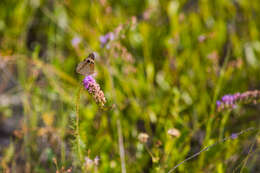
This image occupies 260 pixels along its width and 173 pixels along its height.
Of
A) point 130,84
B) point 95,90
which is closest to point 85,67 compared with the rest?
point 95,90

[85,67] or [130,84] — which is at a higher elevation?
[130,84]

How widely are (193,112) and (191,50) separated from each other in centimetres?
52

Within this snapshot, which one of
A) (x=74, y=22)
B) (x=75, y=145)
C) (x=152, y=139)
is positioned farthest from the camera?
(x=74, y=22)

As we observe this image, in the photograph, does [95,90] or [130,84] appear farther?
[130,84]

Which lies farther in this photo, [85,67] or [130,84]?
[130,84]

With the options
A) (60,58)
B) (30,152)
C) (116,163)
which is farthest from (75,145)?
(60,58)

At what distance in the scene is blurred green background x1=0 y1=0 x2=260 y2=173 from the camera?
1192mm

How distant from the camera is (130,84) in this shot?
160 centimetres

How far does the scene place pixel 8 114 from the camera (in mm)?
1535

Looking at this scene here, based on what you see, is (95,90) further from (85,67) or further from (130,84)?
(130,84)

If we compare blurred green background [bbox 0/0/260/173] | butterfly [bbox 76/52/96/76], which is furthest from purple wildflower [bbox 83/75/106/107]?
blurred green background [bbox 0/0/260/173]

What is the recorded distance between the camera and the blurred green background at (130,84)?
3.91ft

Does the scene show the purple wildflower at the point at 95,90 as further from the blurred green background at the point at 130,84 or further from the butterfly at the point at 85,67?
the blurred green background at the point at 130,84

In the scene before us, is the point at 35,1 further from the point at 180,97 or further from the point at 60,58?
the point at 180,97
